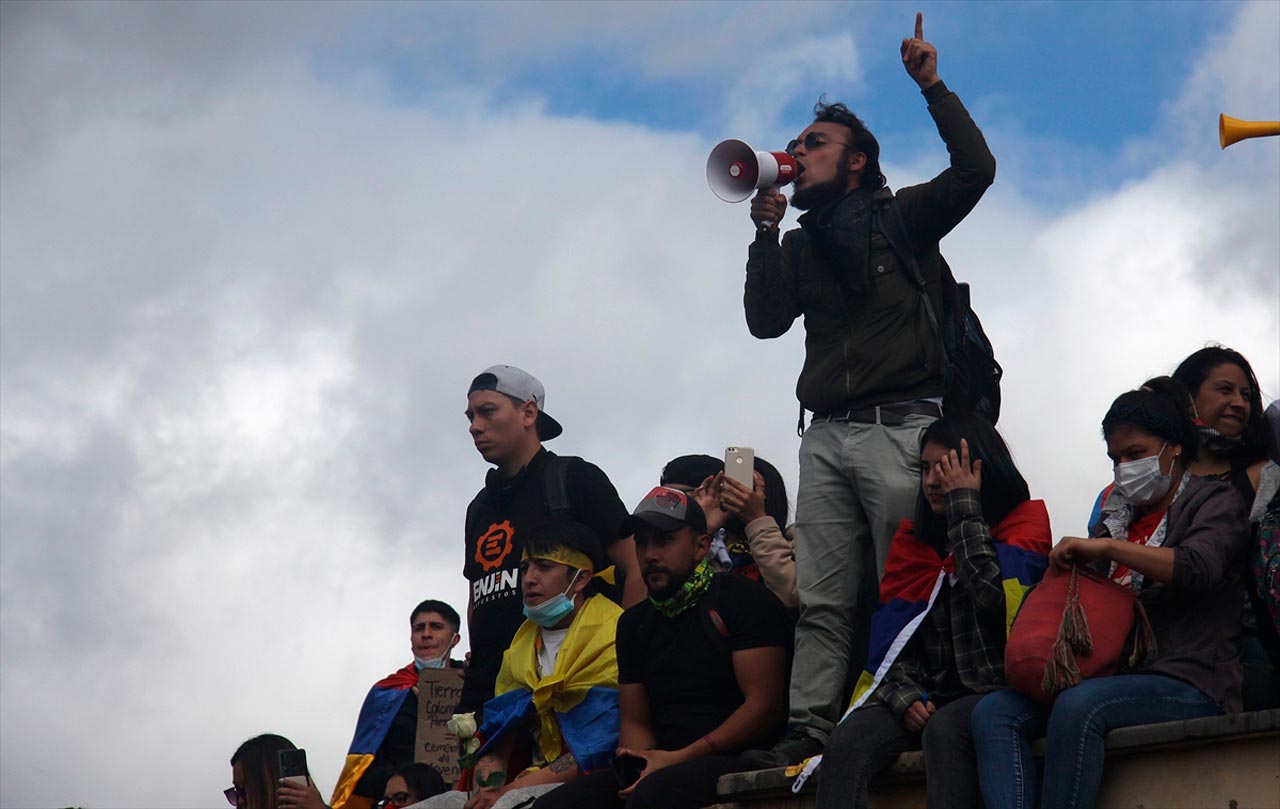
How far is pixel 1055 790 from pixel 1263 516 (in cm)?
115

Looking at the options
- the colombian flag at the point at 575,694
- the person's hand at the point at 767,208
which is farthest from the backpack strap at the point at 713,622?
the person's hand at the point at 767,208

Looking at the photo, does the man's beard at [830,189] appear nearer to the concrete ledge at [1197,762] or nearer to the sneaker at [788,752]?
the sneaker at [788,752]

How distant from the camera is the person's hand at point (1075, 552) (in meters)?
5.11

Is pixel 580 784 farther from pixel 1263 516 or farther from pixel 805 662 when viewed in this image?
pixel 1263 516

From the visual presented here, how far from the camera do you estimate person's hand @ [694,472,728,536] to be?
24.7ft

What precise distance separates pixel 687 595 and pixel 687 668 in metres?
0.30

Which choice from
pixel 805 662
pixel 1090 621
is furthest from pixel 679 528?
pixel 1090 621

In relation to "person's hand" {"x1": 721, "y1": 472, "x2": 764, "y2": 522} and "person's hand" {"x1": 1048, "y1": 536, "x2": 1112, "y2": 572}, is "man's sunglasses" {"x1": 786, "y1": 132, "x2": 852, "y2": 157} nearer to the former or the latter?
"person's hand" {"x1": 721, "y1": 472, "x2": 764, "y2": 522}

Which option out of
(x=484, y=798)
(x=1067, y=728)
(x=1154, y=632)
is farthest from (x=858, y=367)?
(x=484, y=798)

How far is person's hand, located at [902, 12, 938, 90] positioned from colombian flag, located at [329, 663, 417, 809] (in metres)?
4.58

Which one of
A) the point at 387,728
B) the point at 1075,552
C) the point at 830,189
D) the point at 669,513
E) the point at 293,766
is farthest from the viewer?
the point at 387,728

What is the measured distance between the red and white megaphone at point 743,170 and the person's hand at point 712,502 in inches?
51.4

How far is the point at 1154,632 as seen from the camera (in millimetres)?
5262

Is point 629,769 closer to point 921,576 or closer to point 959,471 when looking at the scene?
point 921,576
